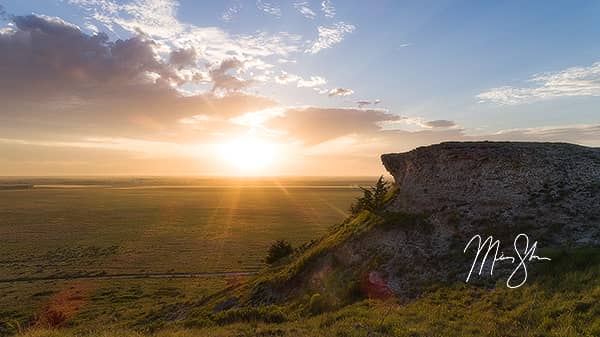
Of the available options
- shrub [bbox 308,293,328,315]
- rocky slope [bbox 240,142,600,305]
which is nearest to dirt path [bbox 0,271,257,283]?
rocky slope [bbox 240,142,600,305]

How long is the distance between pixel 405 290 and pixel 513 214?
7423 mm

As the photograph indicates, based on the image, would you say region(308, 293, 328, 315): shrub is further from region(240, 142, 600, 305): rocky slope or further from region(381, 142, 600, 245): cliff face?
region(381, 142, 600, 245): cliff face

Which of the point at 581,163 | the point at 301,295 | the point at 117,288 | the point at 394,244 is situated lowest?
the point at 117,288

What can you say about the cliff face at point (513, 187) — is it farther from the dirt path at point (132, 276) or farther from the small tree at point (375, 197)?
the dirt path at point (132, 276)

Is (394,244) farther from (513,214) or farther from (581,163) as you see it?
(581,163)

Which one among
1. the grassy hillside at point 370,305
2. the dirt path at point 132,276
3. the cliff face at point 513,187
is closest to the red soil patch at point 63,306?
the grassy hillside at point 370,305

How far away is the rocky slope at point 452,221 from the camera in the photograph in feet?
53.2

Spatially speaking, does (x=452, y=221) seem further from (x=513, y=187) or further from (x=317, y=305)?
(x=317, y=305)

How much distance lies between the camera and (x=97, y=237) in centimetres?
6725

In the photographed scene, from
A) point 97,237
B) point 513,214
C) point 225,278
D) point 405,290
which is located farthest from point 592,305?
point 97,237

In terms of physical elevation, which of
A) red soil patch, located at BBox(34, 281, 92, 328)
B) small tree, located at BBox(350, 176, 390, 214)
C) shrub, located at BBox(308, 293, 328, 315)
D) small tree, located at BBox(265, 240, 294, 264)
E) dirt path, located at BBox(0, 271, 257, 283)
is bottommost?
→ dirt path, located at BBox(0, 271, 257, 283)

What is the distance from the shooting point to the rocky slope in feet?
53.2

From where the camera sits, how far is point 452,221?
1912 centimetres
